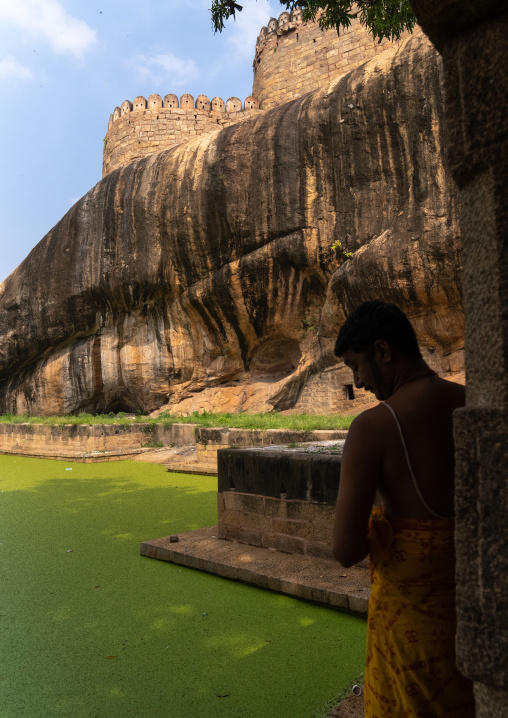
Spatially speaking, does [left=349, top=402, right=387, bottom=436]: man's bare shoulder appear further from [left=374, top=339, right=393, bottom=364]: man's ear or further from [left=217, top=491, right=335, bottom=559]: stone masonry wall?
[left=217, top=491, right=335, bottom=559]: stone masonry wall

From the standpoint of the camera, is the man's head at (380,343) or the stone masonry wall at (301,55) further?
the stone masonry wall at (301,55)

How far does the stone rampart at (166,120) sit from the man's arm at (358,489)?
931 inches

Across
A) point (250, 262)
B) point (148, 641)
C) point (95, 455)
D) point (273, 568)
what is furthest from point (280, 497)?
point (250, 262)

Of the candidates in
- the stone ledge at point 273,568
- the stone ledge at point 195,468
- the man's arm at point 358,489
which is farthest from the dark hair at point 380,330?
the stone ledge at point 195,468

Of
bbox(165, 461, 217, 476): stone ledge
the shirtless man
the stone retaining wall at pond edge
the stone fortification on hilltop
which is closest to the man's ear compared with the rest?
the shirtless man

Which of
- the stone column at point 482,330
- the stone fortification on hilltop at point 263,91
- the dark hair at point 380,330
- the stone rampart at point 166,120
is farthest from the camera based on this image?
the stone rampart at point 166,120

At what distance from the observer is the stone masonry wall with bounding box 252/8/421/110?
756 inches

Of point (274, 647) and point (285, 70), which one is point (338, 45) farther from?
point (274, 647)

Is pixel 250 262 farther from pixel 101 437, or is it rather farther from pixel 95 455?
pixel 95 455

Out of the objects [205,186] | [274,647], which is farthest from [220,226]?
[274,647]

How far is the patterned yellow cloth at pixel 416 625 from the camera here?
1337 millimetres

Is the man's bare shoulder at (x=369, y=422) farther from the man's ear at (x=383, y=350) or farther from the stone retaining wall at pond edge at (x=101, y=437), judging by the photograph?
the stone retaining wall at pond edge at (x=101, y=437)

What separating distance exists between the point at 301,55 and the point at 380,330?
72.6 feet

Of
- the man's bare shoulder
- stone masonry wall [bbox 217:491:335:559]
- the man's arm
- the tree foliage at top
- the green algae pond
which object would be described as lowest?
the green algae pond
